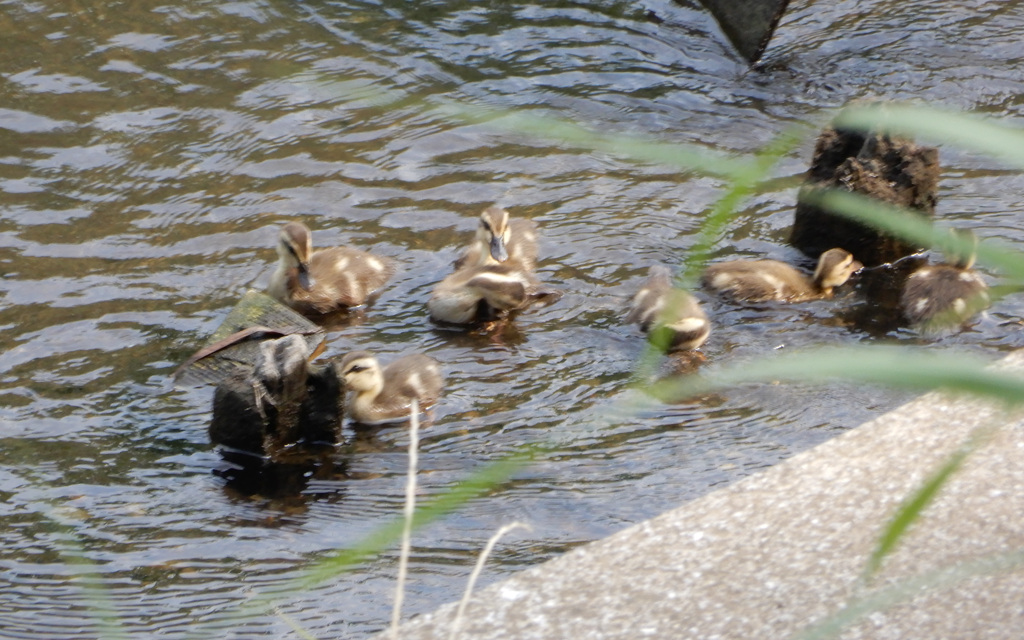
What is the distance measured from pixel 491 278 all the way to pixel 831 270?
1.36 meters

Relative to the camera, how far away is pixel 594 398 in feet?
13.6

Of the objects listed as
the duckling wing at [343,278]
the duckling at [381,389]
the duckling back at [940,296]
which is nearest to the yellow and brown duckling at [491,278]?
the duckling wing at [343,278]

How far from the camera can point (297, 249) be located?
4992 millimetres

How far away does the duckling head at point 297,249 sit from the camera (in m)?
4.94

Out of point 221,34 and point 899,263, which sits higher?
point 221,34

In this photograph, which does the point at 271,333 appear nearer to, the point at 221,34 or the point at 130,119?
the point at 130,119

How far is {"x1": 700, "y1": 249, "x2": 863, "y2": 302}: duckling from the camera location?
4.79 metres

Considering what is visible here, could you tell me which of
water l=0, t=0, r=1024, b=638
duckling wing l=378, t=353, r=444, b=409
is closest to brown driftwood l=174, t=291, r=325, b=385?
water l=0, t=0, r=1024, b=638

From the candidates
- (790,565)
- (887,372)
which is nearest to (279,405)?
(790,565)

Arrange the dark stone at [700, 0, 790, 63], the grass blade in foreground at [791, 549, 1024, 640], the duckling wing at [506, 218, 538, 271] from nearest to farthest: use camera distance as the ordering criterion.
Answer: the grass blade in foreground at [791, 549, 1024, 640], the duckling wing at [506, 218, 538, 271], the dark stone at [700, 0, 790, 63]

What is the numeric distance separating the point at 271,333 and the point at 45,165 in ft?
7.31

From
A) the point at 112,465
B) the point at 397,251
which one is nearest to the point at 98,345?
the point at 112,465

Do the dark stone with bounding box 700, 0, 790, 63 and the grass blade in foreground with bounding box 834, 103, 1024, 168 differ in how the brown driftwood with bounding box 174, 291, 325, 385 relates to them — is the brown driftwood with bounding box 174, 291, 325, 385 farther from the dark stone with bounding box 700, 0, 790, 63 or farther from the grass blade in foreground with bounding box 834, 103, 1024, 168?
the dark stone with bounding box 700, 0, 790, 63

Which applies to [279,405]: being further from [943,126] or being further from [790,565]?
[943,126]
